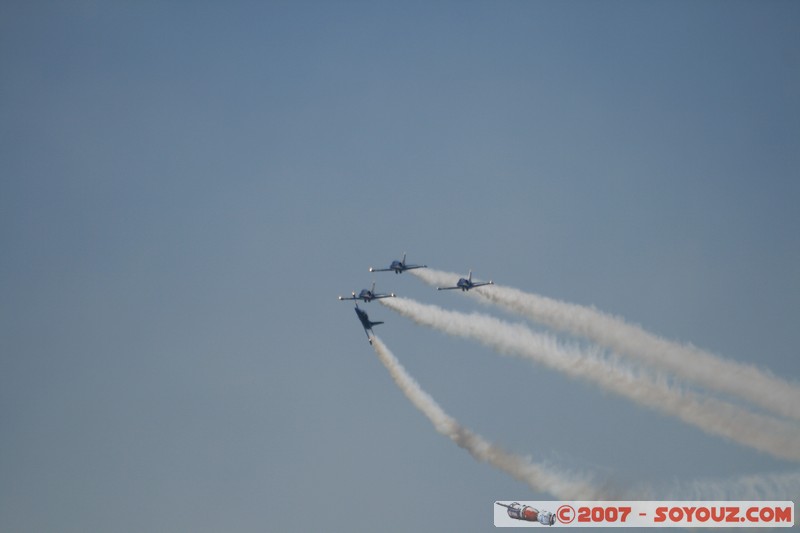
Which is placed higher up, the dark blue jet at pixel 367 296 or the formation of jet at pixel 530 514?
the dark blue jet at pixel 367 296

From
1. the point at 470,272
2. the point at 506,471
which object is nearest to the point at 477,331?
the point at 470,272

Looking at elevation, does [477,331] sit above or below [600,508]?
above

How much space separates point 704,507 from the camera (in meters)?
119

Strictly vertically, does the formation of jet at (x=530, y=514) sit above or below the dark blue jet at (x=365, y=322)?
below

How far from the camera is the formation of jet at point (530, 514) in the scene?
123m

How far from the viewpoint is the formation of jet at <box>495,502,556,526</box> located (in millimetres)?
123312

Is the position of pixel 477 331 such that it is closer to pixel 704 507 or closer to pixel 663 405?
pixel 663 405

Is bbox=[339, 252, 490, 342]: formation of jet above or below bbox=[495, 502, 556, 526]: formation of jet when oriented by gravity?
above

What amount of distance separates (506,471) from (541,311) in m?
16.4

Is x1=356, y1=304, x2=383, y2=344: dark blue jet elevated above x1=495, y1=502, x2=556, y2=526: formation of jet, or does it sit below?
above

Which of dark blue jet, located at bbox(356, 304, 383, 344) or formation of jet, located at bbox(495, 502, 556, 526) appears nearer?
formation of jet, located at bbox(495, 502, 556, 526)

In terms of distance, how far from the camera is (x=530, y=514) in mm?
123750

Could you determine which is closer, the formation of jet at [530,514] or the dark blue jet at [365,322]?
the formation of jet at [530,514]

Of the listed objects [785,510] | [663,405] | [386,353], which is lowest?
[785,510]
